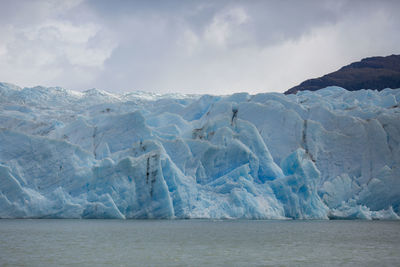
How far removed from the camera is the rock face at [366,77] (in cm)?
6619

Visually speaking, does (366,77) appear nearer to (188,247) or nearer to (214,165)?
(214,165)

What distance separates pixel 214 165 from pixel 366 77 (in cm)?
4558

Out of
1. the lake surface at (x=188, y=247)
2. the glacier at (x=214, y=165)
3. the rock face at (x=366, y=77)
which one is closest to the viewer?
the lake surface at (x=188, y=247)

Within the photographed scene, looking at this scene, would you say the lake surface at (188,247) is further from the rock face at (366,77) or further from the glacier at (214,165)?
the rock face at (366,77)

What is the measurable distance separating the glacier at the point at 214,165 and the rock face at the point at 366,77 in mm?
28665

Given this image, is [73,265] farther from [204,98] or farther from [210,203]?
[204,98]

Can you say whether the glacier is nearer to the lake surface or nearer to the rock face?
the lake surface

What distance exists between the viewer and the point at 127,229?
843 inches

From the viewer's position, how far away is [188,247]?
1553 centimetres

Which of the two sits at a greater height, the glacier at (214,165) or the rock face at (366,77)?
the rock face at (366,77)

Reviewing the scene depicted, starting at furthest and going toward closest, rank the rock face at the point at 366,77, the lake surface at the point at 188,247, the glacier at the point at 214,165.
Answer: the rock face at the point at 366,77 → the glacier at the point at 214,165 → the lake surface at the point at 188,247

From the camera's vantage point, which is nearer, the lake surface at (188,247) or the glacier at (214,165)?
the lake surface at (188,247)

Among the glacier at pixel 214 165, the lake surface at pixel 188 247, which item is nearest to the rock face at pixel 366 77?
the glacier at pixel 214 165

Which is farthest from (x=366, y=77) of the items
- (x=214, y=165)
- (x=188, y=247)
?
(x=188, y=247)
